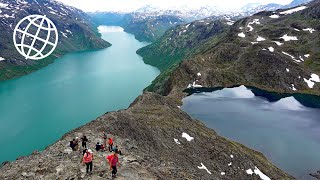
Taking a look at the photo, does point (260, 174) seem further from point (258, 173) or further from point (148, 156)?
point (148, 156)

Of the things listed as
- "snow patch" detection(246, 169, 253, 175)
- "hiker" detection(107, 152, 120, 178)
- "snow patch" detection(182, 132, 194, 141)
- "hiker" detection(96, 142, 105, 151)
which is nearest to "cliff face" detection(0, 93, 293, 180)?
"snow patch" detection(182, 132, 194, 141)

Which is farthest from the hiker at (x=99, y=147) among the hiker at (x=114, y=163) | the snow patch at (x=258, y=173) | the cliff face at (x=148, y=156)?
the snow patch at (x=258, y=173)

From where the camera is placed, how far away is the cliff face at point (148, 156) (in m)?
41.8

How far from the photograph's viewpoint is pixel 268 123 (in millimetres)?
145250

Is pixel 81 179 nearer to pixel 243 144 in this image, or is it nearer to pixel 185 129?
pixel 185 129

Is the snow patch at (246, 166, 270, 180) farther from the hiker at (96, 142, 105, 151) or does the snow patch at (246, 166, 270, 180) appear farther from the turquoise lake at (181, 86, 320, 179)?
the hiker at (96, 142, 105, 151)

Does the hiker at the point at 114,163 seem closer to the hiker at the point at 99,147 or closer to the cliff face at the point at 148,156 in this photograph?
the cliff face at the point at 148,156

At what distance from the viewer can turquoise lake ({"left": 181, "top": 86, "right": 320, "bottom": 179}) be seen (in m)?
113

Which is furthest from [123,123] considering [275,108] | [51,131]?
[51,131]

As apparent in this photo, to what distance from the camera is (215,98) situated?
602 ft

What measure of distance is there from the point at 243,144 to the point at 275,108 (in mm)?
52850

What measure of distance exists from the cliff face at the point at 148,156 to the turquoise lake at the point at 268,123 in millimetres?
18728

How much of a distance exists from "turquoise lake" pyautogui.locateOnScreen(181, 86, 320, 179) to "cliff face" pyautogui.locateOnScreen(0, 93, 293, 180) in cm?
1873

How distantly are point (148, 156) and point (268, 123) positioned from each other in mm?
99528
